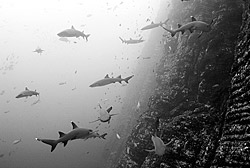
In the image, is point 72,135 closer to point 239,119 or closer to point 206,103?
point 239,119

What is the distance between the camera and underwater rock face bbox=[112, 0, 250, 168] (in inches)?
170

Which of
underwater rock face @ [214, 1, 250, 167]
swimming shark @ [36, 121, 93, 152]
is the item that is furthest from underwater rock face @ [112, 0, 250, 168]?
swimming shark @ [36, 121, 93, 152]

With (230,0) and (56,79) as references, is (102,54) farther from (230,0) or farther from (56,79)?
(230,0)

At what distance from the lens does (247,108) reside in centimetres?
411

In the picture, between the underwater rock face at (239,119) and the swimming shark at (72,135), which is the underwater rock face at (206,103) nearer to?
the underwater rock face at (239,119)

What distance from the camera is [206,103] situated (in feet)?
21.6

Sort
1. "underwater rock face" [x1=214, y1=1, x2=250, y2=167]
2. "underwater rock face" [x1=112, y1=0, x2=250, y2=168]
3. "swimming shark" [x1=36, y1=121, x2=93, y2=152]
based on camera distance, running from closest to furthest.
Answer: "underwater rock face" [x1=214, y1=1, x2=250, y2=167] < "underwater rock face" [x1=112, y1=0, x2=250, y2=168] < "swimming shark" [x1=36, y1=121, x2=93, y2=152]

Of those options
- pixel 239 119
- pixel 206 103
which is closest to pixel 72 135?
pixel 239 119

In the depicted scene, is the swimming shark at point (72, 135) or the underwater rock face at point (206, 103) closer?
the underwater rock face at point (206, 103)

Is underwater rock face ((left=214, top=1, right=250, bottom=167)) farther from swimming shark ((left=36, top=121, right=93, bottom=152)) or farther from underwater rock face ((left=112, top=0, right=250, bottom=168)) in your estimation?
swimming shark ((left=36, top=121, right=93, bottom=152))

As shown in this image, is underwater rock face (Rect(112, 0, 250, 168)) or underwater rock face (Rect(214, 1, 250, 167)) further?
underwater rock face (Rect(112, 0, 250, 168))

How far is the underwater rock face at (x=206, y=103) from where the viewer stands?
4.32 metres

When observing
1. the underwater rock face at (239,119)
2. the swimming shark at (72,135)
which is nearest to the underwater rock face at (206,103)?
the underwater rock face at (239,119)

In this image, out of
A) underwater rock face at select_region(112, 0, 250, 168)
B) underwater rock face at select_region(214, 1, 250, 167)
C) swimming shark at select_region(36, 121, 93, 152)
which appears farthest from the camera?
swimming shark at select_region(36, 121, 93, 152)
